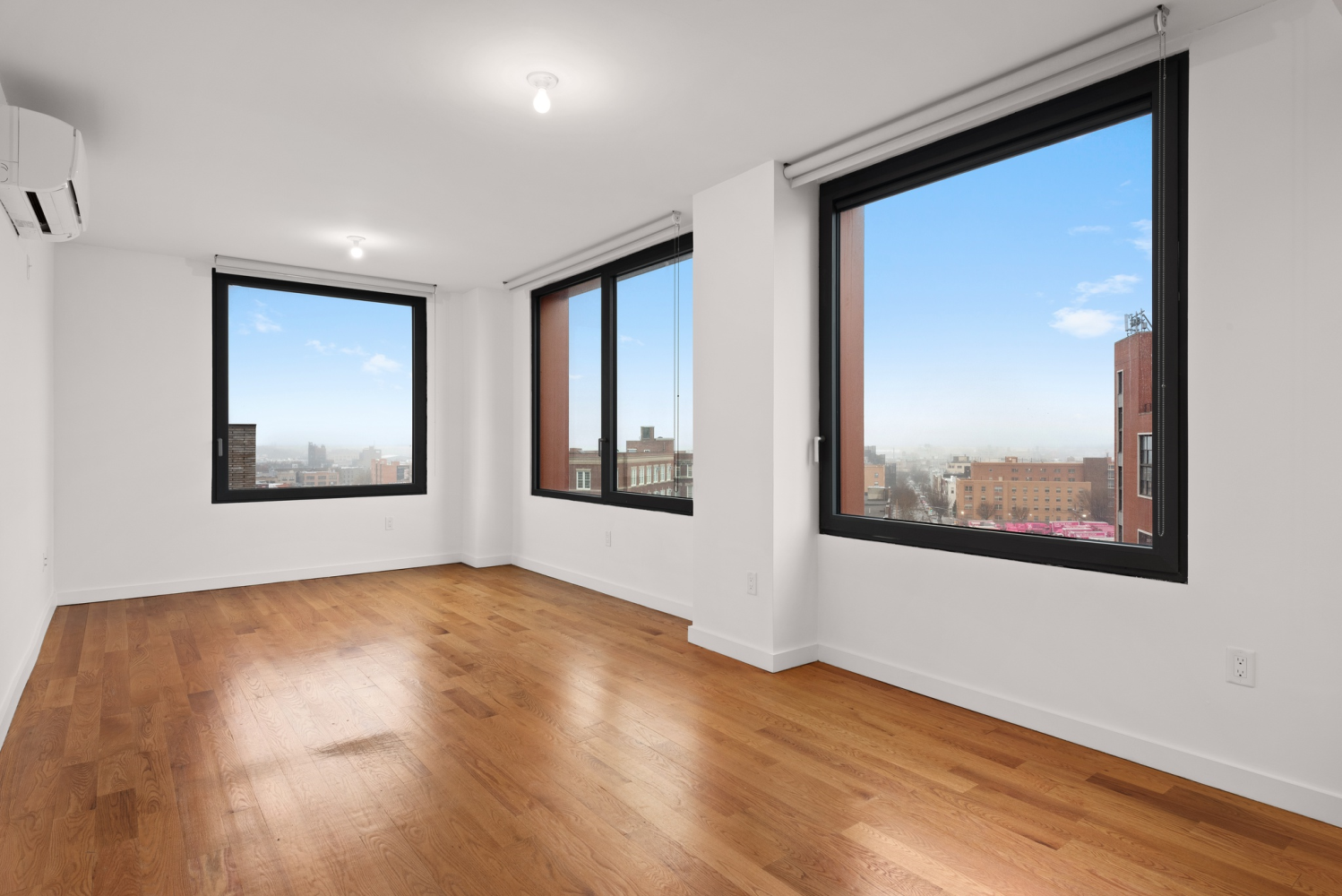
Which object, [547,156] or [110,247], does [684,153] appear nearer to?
[547,156]

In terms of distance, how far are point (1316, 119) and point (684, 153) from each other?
2324mm

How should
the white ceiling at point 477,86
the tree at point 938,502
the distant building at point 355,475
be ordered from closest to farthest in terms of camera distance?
the white ceiling at point 477,86 → the tree at point 938,502 → the distant building at point 355,475

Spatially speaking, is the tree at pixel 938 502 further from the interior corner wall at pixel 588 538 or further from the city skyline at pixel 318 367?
the city skyline at pixel 318 367

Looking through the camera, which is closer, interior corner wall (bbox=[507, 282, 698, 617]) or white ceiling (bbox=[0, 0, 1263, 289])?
white ceiling (bbox=[0, 0, 1263, 289])

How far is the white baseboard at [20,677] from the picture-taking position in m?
2.79

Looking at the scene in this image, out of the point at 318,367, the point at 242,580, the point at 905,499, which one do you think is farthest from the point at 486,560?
the point at 905,499

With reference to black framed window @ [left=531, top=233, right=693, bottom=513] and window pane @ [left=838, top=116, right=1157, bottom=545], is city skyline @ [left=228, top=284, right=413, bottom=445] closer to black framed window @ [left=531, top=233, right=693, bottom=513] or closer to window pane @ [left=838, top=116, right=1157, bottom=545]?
black framed window @ [left=531, top=233, right=693, bottom=513]

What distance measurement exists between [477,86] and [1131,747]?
341 cm

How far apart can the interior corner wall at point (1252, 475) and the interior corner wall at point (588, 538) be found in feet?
7.28

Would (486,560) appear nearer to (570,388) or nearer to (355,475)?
(355,475)

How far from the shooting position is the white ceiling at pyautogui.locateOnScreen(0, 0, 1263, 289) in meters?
2.36

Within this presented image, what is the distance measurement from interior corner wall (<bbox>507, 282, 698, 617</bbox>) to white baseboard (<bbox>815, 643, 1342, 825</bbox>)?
5.18 feet

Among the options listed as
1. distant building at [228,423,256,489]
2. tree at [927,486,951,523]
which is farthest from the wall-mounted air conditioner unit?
tree at [927,486,951,523]

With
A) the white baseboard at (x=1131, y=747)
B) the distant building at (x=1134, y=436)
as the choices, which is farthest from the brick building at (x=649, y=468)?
the distant building at (x=1134, y=436)
